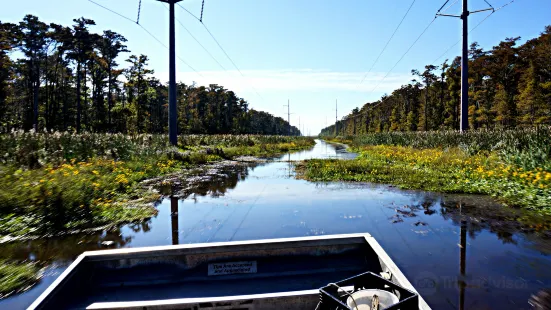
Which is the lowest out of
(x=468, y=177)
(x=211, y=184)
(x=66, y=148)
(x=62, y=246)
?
(x=62, y=246)

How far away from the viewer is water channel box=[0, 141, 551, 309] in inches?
150

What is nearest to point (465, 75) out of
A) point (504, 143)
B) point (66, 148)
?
point (504, 143)

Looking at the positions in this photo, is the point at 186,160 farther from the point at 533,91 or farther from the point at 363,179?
the point at 533,91

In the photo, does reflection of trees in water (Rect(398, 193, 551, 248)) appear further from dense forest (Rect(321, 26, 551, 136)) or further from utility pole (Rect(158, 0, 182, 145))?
dense forest (Rect(321, 26, 551, 136))

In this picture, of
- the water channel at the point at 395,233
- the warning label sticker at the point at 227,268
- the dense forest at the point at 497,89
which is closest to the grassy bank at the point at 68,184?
the water channel at the point at 395,233

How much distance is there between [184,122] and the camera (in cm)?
6631

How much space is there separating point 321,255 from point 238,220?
3.48m

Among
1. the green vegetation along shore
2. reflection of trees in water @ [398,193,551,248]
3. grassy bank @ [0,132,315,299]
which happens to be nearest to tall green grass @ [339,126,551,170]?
the green vegetation along shore

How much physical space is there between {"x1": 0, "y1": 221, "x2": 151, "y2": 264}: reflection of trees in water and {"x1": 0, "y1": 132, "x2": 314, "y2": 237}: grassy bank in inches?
14.9

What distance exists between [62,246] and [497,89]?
53.3 m

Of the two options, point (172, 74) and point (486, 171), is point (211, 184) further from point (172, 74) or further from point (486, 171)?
point (172, 74)

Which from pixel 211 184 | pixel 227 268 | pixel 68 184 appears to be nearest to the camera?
pixel 227 268

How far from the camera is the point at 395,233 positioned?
5.98 meters

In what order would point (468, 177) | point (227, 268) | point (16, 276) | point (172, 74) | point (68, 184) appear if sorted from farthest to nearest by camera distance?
point (172, 74), point (468, 177), point (68, 184), point (16, 276), point (227, 268)
